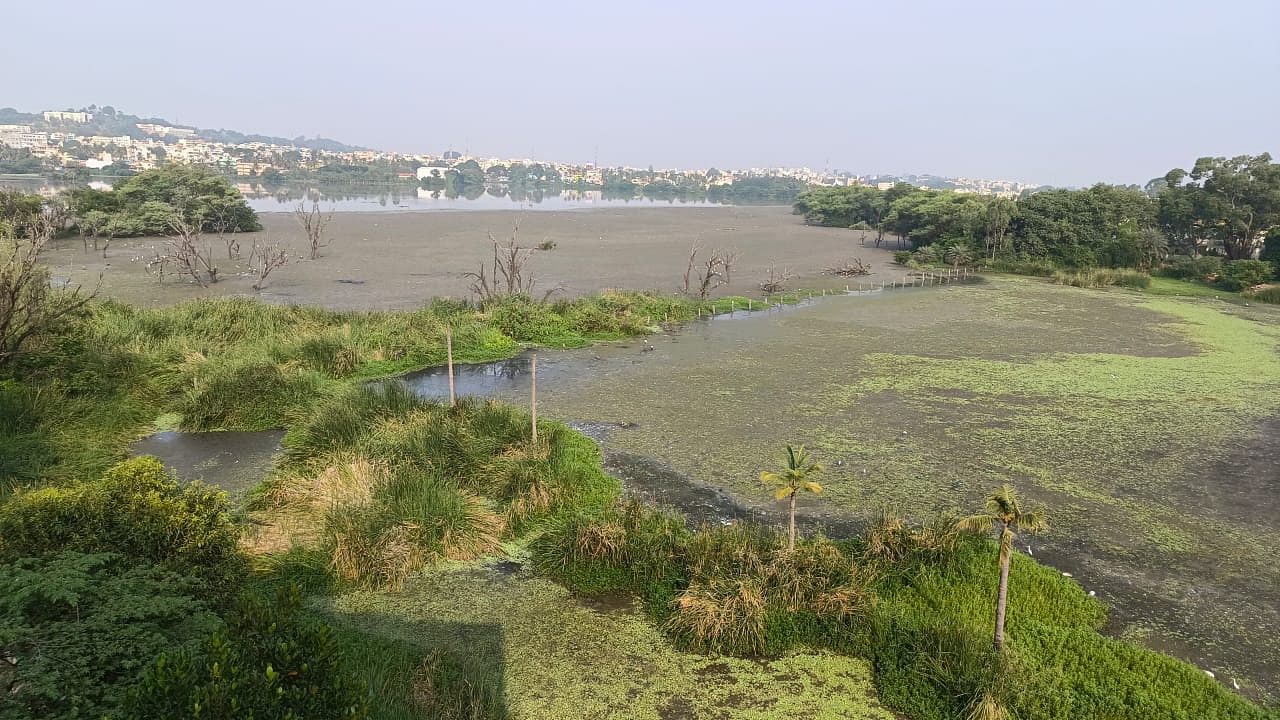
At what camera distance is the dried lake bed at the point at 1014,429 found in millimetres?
8453

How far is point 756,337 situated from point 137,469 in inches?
639

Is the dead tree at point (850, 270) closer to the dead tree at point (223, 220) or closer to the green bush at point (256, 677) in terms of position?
the dead tree at point (223, 220)

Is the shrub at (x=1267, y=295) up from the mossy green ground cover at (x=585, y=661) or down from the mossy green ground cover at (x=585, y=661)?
up

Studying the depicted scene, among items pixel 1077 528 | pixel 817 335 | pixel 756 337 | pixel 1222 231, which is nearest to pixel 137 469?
pixel 1077 528

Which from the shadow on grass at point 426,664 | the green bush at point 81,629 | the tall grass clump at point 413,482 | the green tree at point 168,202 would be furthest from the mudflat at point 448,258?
the green bush at point 81,629

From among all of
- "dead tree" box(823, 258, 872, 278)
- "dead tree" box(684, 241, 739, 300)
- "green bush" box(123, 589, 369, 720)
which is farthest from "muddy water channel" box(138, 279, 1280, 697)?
"dead tree" box(823, 258, 872, 278)

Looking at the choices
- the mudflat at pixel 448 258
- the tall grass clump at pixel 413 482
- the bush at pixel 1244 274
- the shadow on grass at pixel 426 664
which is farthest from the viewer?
the bush at pixel 1244 274

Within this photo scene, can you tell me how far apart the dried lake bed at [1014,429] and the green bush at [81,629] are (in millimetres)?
2803

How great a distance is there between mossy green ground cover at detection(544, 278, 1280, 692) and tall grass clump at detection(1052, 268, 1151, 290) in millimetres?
7916

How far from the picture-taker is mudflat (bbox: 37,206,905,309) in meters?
26.1

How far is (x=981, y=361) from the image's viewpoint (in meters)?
18.6

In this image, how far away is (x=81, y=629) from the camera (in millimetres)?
4559

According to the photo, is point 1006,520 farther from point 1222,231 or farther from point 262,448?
point 1222,231

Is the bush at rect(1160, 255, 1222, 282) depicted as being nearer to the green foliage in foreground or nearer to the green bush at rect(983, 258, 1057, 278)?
the green bush at rect(983, 258, 1057, 278)
